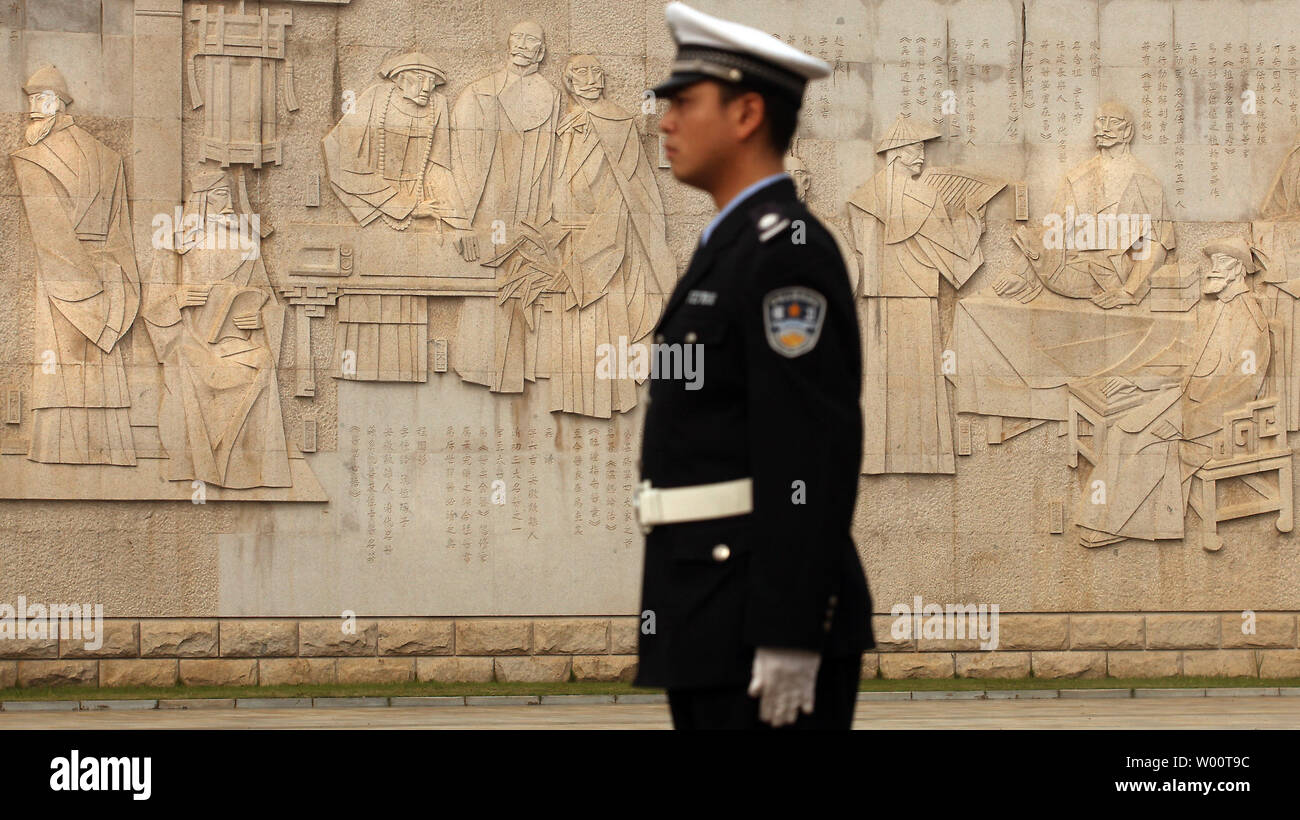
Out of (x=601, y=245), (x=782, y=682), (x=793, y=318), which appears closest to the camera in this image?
(x=782, y=682)

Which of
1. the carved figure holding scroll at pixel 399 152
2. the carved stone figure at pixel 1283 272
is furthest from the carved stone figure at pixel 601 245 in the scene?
the carved stone figure at pixel 1283 272

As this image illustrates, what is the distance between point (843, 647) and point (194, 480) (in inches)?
287

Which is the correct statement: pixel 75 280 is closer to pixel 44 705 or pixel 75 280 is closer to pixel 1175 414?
pixel 44 705

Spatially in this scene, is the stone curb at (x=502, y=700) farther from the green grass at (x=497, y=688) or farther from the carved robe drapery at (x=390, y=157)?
the carved robe drapery at (x=390, y=157)

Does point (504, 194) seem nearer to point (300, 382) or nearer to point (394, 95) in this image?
point (394, 95)

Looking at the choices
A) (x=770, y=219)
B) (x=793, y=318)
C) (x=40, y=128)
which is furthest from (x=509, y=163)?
(x=793, y=318)

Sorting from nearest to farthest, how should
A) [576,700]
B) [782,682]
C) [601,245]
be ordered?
[782,682]
[576,700]
[601,245]

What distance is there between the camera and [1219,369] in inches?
386

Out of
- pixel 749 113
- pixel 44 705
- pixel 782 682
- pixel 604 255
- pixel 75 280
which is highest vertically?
pixel 604 255

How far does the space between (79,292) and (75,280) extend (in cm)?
8

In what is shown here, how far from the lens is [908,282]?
9750 mm

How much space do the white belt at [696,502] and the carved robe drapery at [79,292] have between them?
718 cm

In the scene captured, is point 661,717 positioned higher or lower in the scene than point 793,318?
lower

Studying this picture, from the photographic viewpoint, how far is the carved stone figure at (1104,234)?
9.83 meters
